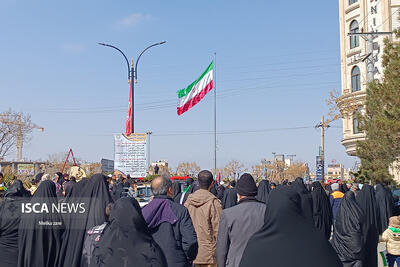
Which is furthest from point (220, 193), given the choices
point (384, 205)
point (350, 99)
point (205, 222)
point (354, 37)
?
point (354, 37)

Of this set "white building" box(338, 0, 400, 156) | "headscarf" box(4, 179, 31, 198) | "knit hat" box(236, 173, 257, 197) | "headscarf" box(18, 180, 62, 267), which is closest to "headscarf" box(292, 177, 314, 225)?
"knit hat" box(236, 173, 257, 197)

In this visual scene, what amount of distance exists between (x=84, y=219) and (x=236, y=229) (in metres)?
1.90

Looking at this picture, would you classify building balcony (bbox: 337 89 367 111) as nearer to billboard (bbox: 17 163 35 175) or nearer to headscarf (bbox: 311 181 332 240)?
headscarf (bbox: 311 181 332 240)

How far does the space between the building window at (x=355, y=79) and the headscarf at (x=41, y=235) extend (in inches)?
1288

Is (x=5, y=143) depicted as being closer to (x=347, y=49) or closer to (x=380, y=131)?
(x=347, y=49)

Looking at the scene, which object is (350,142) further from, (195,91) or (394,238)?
(394,238)

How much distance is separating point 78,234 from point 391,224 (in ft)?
17.5

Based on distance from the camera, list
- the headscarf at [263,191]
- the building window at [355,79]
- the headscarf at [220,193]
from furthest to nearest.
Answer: the building window at [355,79]
the headscarf at [220,193]
the headscarf at [263,191]

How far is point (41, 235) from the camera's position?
248 inches

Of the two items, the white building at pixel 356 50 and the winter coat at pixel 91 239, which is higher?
the white building at pixel 356 50

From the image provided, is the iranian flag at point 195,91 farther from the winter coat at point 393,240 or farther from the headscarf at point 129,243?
the headscarf at point 129,243

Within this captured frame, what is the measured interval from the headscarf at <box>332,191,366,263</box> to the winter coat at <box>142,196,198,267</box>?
261cm

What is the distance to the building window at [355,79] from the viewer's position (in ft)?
119

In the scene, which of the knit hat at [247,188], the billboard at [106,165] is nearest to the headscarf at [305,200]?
the knit hat at [247,188]
